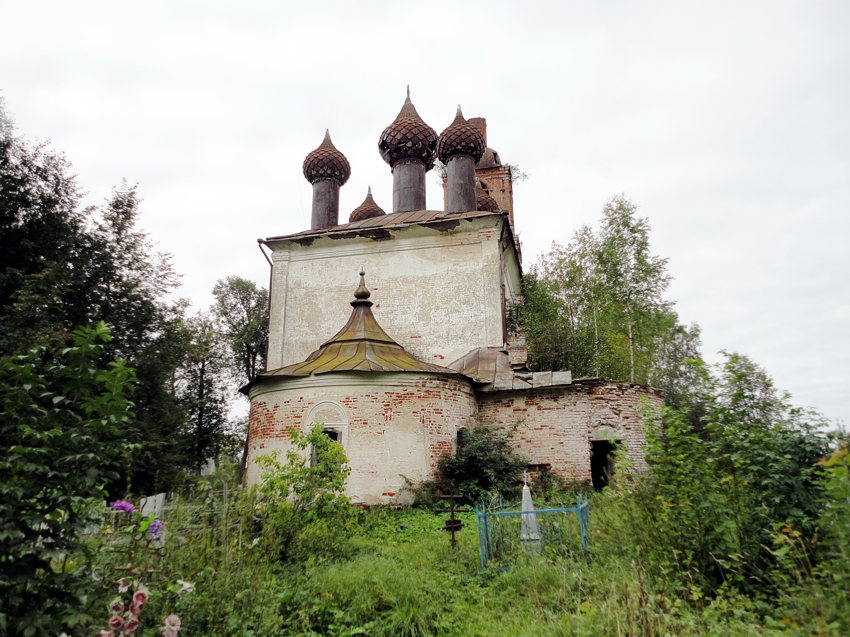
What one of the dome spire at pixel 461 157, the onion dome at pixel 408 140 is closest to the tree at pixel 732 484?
the dome spire at pixel 461 157

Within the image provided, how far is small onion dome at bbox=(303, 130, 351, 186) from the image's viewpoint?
18.5 metres

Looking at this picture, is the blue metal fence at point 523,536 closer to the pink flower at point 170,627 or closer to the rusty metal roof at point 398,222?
the pink flower at point 170,627

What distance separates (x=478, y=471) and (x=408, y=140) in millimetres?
10984

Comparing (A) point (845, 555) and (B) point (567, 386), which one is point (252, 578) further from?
(B) point (567, 386)

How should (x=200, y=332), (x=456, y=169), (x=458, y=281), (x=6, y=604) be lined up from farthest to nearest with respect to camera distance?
(x=200, y=332) < (x=456, y=169) < (x=458, y=281) < (x=6, y=604)

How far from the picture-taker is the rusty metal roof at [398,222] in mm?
15082

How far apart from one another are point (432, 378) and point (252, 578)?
6675 mm

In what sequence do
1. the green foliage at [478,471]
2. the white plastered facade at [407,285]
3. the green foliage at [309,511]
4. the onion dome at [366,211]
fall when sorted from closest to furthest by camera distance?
1. the green foliage at [309,511]
2. the green foliage at [478,471]
3. the white plastered facade at [407,285]
4. the onion dome at [366,211]

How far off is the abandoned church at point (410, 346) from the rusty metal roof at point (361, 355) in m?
0.04

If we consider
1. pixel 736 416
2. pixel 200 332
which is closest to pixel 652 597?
pixel 736 416

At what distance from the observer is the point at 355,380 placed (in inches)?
435

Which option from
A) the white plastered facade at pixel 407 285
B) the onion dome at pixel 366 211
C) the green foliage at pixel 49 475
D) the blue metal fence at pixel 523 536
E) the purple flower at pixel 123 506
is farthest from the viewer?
the onion dome at pixel 366 211

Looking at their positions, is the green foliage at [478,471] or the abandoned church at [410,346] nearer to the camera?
the green foliage at [478,471]

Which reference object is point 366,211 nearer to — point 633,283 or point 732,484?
point 633,283
